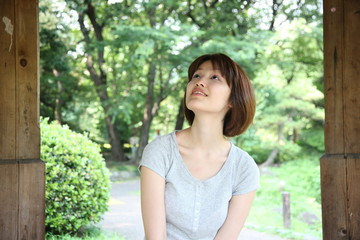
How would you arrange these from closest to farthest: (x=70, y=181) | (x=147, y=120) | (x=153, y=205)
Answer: (x=153, y=205), (x=70, y=181), (x=147, y=120)

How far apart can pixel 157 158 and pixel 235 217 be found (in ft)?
1.49

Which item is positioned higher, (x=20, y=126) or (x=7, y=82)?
(x=7, y=82)

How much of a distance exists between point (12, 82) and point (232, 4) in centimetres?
989

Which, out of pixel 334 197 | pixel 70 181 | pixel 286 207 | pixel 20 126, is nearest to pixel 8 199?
pixel 20 126

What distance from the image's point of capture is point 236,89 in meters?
1.80

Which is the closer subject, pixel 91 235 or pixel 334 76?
pixel 334 76

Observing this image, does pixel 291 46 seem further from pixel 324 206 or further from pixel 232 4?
pixel 324 206

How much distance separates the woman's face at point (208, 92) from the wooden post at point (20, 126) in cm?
72

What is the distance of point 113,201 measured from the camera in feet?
23.6

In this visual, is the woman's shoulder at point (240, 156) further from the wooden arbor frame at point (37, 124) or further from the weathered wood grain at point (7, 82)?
the weathered wood grain at point (7, 82)

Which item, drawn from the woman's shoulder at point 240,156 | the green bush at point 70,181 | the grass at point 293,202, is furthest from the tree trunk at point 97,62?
the woman's shoulder at point 240,156

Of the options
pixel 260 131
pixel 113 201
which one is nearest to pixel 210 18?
pixel 260 131

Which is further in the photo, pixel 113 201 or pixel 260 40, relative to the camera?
pixel 260 40

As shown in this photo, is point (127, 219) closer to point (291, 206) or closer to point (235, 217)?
point (291, 206)
